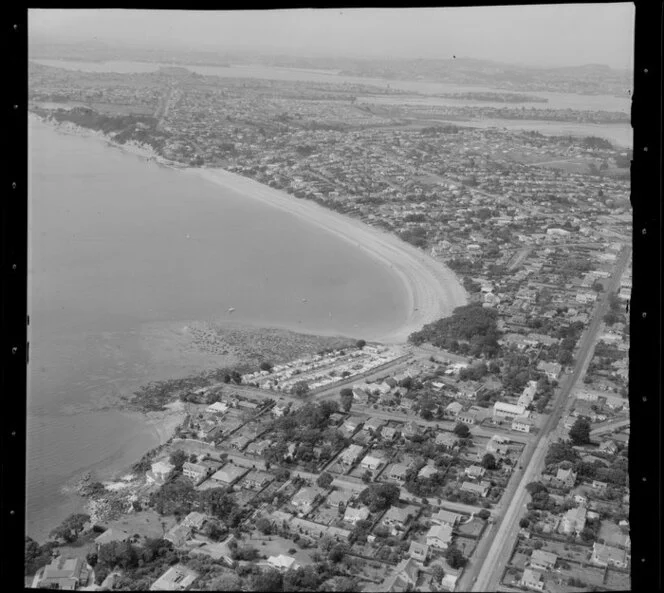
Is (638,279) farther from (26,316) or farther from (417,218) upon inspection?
(417,218)

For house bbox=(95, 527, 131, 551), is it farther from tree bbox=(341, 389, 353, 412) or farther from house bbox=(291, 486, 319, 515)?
tree bbox=(341, 389, 353, 412)

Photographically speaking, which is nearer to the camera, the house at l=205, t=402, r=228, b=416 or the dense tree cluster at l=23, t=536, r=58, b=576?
the dense tree cluster at l=23, t=536, r=58, b=576

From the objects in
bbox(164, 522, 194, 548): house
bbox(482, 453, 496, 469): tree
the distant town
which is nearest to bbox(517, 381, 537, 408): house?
the distant town

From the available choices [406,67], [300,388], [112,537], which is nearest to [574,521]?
[300,388]

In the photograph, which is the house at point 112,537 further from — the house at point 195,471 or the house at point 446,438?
the house at point 446,438

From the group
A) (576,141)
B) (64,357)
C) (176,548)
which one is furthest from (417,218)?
(176,548)

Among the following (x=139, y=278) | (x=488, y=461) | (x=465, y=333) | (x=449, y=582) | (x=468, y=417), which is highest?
(x=139, y=278)

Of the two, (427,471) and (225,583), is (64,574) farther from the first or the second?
(427,471)
